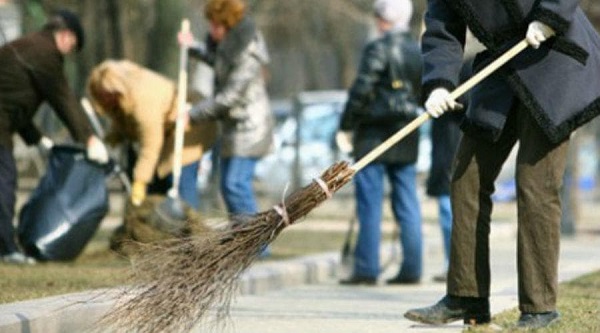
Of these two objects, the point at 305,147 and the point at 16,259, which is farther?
the point at 305,147

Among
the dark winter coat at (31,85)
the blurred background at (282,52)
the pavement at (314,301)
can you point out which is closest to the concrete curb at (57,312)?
the pavement at (314,301)

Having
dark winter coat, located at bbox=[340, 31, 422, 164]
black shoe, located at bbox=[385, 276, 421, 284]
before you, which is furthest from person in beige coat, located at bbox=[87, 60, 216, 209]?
black shoe, located at bbox=[385, 276, 421, 284]

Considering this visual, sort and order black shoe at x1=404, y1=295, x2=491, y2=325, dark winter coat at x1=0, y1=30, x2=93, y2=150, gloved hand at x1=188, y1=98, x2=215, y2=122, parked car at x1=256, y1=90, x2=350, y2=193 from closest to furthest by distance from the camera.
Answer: black shoe at x1=404, y1=295, x2=491, y2=325
dark winter coat at x1=0, y1=30, x2=93, y2=150
gloved hand at x1=188, y1=98, x2=215, y2=122
parked car at x1=256, y1=90, x2=350, y2=193

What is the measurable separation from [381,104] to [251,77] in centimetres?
159

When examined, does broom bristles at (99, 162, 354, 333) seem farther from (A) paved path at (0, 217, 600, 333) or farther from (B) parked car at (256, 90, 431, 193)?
(B) parked car at (256, 90, 431, 193)

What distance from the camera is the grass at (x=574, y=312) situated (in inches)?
312

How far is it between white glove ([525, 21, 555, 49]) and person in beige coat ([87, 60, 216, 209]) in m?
5.59

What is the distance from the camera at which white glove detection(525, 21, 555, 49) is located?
7.73 meters

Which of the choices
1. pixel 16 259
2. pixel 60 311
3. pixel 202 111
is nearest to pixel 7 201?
pixel 16 259

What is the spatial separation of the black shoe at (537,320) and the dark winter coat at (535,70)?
0.75 m

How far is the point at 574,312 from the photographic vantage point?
877 cm

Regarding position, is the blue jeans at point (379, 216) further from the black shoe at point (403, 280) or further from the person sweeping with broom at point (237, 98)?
the person sweeping with broom at point (237, 98)

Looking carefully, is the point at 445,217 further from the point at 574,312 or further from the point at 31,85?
the point at 574,312

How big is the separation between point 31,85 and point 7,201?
2.62ft
